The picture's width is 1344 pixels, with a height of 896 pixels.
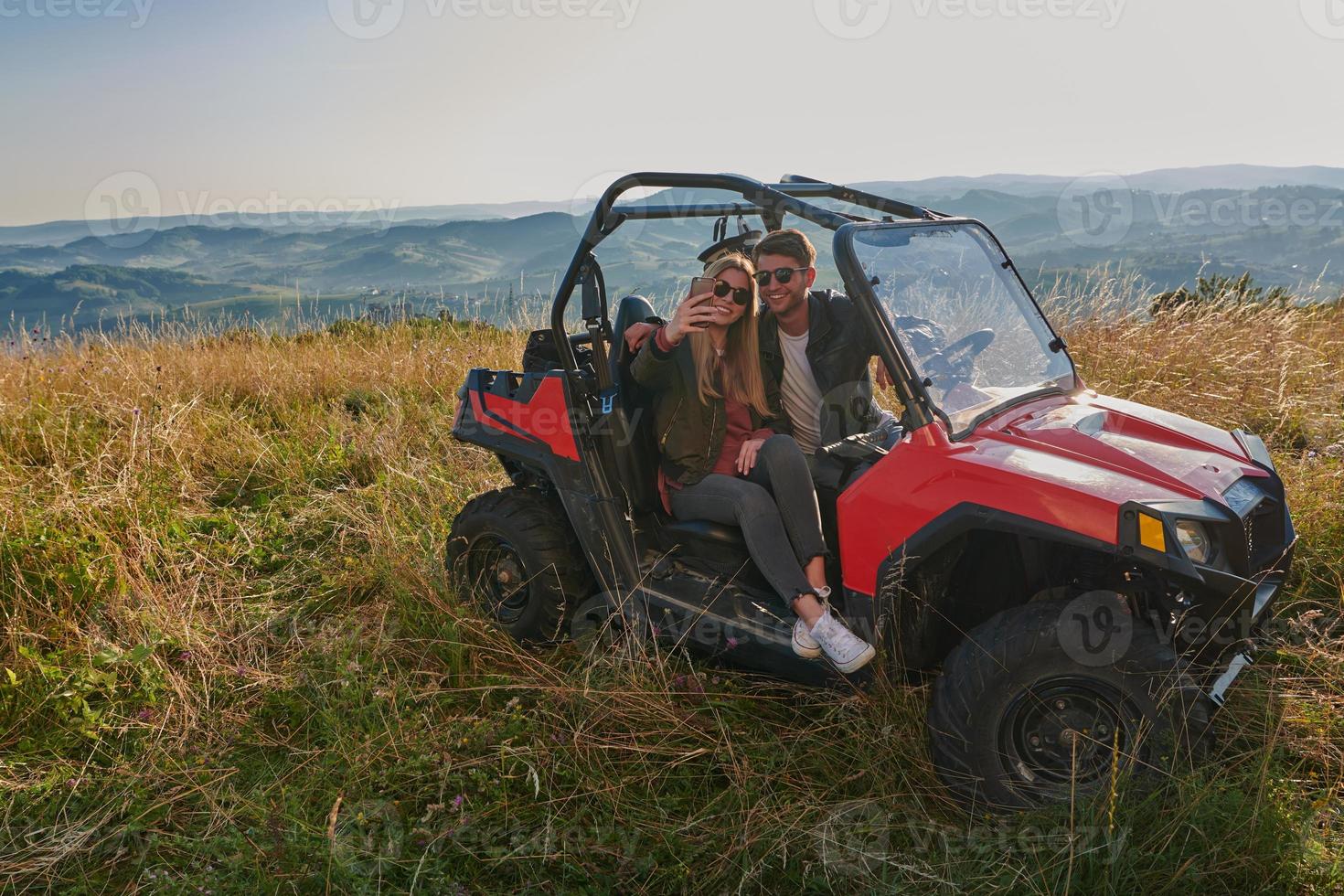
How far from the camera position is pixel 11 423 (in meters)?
5.71

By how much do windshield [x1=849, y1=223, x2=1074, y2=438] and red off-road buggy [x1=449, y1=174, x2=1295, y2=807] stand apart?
0.01 m

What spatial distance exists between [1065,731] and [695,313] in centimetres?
171

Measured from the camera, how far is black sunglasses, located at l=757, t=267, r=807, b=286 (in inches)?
128

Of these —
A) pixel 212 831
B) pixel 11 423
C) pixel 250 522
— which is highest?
pixel 11 423

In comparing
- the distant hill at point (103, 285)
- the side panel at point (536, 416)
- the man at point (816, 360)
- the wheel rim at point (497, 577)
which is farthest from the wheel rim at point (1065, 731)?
the distant hill at point (103, 285)

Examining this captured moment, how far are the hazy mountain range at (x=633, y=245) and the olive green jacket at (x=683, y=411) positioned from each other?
0.48m

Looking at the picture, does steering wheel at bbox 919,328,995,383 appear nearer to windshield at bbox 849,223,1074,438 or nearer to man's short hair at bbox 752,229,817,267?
windshield at bbox 849,223,1074,438

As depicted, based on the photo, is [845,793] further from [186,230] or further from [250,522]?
[186,230]

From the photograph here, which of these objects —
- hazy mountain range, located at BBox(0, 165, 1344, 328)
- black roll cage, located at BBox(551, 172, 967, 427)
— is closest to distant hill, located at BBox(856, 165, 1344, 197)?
hazy mountain range, located at BBox(0, 165, 1344, 328)

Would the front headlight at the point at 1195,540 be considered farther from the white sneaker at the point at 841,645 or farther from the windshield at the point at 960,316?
the white sneaker at the point at 841,645

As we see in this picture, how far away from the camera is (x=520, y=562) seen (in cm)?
371

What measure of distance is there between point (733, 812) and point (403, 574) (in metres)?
1.95

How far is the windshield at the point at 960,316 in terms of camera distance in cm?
284

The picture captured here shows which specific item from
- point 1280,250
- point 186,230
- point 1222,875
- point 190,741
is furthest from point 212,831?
point 186,230
